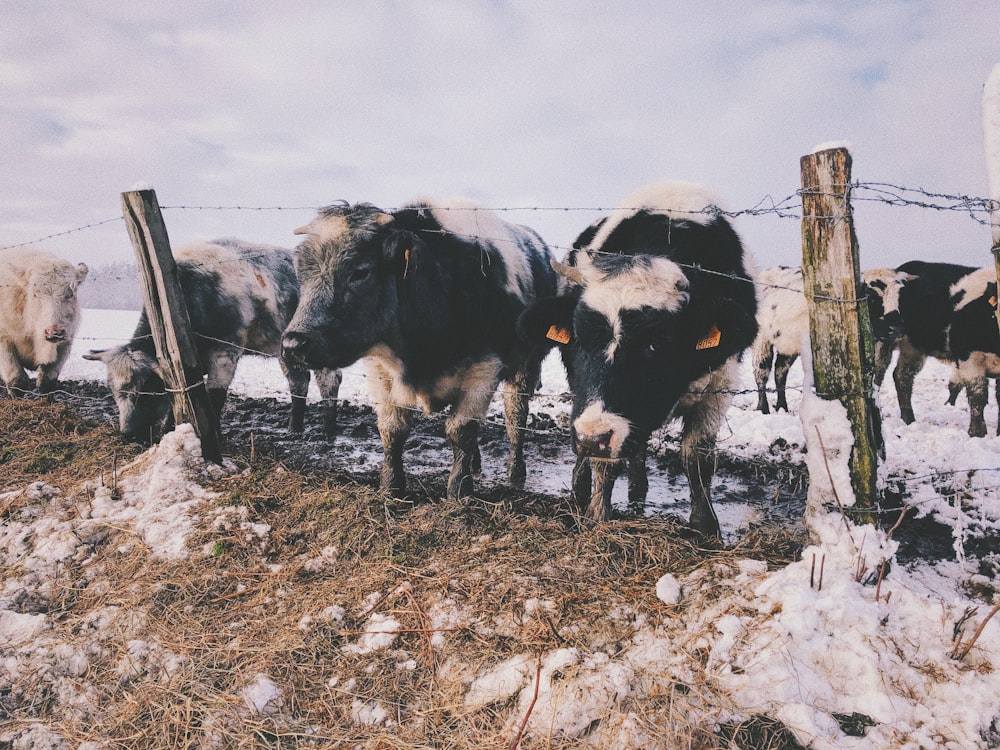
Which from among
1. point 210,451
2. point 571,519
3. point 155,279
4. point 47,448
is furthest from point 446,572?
point 47,448

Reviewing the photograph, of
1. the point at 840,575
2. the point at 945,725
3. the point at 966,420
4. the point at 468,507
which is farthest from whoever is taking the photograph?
the point at 966,420

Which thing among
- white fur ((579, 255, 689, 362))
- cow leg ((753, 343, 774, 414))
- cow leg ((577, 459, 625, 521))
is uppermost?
white fur ((579, 255, 689, 362))

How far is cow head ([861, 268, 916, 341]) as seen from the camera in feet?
30.0

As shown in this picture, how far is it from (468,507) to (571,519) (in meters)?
0.80

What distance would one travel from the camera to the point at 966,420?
29.0 feet

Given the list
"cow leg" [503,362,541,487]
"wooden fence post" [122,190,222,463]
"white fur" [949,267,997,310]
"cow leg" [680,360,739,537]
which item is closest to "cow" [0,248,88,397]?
"wooden fence post" [122,190,222,463]

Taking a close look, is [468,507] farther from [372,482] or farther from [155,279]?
[155,279]

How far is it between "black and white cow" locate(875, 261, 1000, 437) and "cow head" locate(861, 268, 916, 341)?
0.37 ft

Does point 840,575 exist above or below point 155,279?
below

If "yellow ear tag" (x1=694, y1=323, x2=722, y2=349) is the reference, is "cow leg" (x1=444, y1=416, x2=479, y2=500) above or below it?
below

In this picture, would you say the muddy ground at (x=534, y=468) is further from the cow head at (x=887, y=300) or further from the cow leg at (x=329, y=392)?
the cow head at (x=887, y=300)

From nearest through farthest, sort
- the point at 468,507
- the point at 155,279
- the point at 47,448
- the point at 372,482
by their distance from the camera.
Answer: the point at 468,507 → the point at 155,279 → the point at 372,482 → the point at 47,448

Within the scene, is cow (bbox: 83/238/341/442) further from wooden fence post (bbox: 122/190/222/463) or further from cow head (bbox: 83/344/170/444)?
wooden fence post (bbox: 122/190/222/463)

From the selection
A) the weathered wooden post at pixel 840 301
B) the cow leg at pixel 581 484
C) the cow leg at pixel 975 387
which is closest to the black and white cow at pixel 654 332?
the weathered wooden post at pixel 840 301
